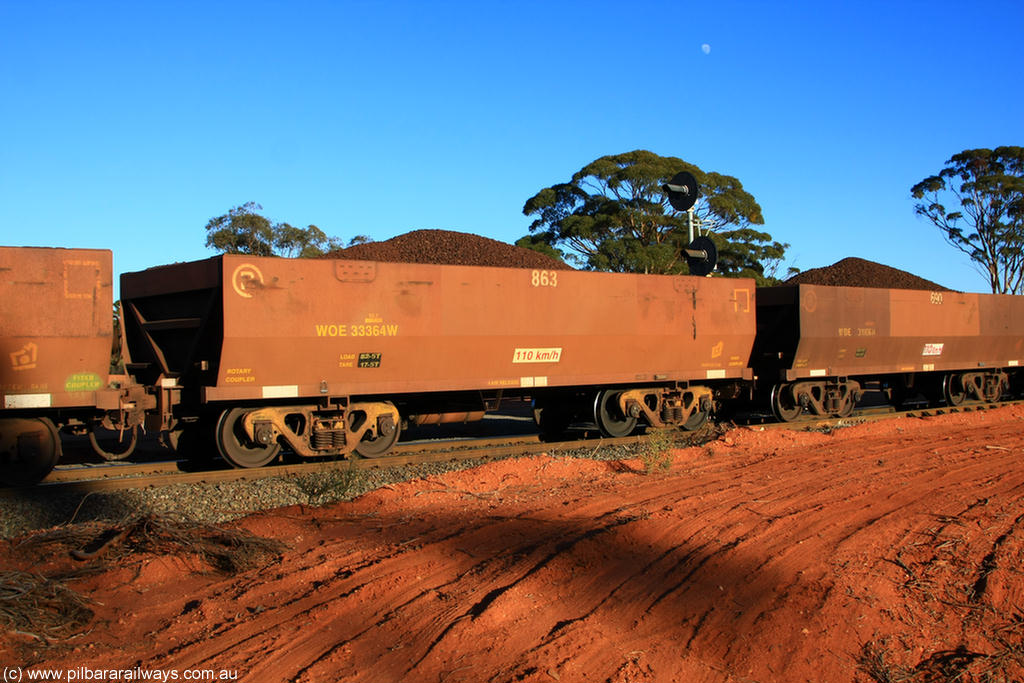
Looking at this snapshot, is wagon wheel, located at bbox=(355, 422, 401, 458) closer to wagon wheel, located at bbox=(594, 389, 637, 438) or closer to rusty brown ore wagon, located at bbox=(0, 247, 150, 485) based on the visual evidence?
rusty brown ore wagon, located at bbox=(0, 247, 150, 485)

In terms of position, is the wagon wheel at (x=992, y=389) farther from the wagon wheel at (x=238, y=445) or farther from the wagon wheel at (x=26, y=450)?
the wagon wheel at (x=26, y=450)

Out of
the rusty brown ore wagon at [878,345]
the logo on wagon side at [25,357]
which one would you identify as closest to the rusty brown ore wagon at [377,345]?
the logo on wagon side at [25,357]

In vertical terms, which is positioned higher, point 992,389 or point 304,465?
point 992,389

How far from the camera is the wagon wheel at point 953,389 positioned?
20.1 metres

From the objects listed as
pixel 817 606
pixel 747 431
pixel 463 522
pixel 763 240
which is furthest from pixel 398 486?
pixel 763 240

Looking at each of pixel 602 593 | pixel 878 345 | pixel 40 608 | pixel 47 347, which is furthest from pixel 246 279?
pixel 878 345

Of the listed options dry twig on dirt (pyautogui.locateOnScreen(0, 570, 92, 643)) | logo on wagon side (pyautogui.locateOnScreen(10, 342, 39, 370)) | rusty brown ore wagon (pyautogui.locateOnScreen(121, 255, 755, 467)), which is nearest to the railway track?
rusty brown ore wagon (pyautogui.locateOnScreen(121, 255, 755, 467))

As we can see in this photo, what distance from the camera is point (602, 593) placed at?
5.16 m

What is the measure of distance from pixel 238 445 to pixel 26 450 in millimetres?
2439

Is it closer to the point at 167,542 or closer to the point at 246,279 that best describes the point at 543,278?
the point at 246,279

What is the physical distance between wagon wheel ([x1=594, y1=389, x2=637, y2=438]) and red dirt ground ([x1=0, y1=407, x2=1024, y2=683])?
5.27 metres

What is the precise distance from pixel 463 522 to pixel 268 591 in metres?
2.09

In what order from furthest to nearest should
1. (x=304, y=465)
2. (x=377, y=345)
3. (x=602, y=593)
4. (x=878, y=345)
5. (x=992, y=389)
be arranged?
(x=992, y=389) < (x=878, y=345) < (x=377, y=345) < (x=304, y=465) < (x=602, y=593)

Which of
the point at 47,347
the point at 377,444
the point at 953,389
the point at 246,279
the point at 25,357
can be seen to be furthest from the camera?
the point at 953,389
